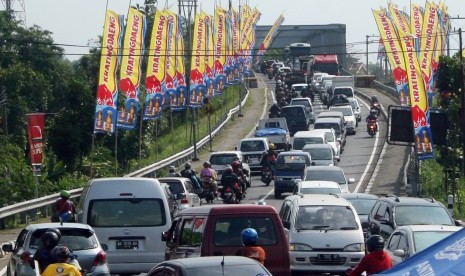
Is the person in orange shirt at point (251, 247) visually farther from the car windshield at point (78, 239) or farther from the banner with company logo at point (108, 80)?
the banner with company logo at point (108, 80)

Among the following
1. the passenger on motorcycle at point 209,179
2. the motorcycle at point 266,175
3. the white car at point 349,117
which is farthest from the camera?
the white car at point 349,117

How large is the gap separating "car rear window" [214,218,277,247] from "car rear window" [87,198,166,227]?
13.1 feet

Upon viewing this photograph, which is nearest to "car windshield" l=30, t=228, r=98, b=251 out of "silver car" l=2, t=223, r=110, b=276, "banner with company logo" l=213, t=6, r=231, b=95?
"silver car" l=2, t=223, r=110, b=276

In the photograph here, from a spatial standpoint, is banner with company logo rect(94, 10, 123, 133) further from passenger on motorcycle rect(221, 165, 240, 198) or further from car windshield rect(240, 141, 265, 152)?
car windshield rect(240, 141, 265, 152)

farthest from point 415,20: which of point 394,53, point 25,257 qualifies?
point 25,257

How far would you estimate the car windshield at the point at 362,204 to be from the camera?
27.4 meters

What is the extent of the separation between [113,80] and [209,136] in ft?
75.1

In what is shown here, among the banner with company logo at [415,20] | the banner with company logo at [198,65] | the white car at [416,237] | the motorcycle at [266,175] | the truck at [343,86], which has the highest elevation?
the banner with company logo at [415,20]

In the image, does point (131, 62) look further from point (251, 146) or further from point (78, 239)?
point (78, 239)

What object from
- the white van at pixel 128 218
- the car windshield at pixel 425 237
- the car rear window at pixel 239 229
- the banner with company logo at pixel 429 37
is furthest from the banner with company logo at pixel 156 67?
the car rear window at pixel 239 229

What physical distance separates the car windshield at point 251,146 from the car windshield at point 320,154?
14.1 feet

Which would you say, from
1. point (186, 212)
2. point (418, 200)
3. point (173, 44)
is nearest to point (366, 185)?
point (173, 44)

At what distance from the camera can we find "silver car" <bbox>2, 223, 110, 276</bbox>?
16.5 meters

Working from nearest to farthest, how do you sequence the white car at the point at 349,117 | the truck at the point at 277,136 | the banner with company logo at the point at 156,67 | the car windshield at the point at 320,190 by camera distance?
the car windshield at the point at 320,190, the banner with company logo at the point at 156,67, the truck at the point at 277,136, the white car at the point at 349,117
